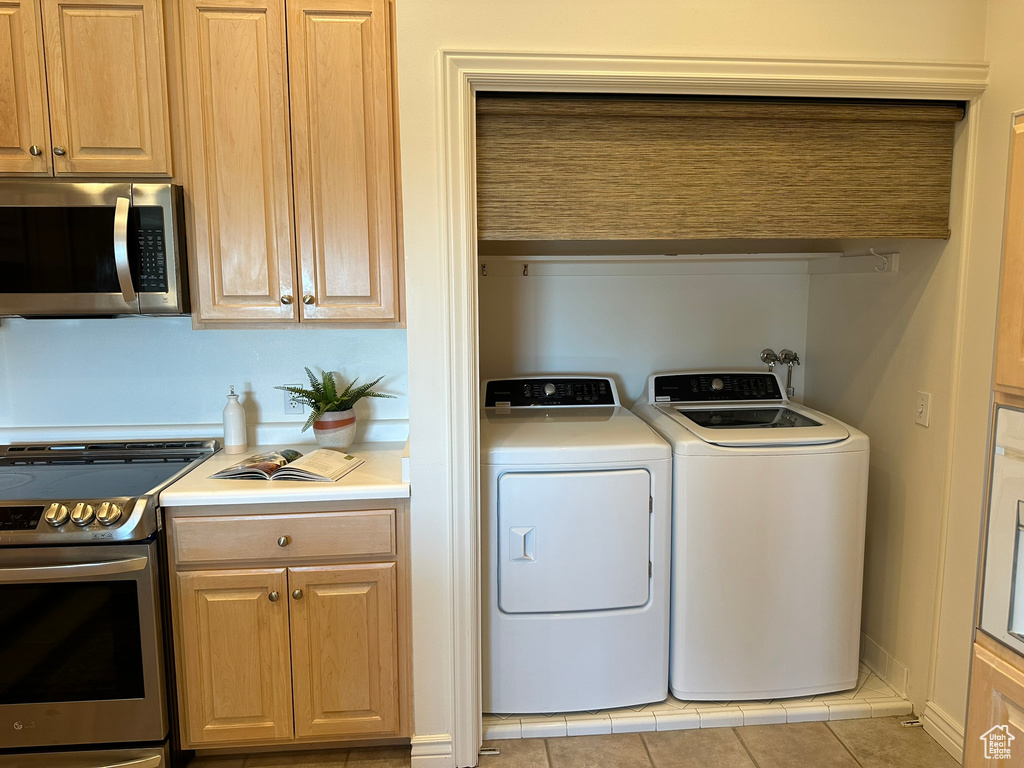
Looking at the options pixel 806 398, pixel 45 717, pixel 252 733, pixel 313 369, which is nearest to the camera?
pixel 45 717

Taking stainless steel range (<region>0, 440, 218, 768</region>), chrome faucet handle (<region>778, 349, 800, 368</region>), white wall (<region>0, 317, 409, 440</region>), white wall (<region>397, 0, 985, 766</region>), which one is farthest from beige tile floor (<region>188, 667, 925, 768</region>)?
chrome faucet handle (<region>778, 349, 800, 368</region>)

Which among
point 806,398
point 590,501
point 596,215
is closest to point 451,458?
point 590,501

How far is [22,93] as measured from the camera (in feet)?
6.75

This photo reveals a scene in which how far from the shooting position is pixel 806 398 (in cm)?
299

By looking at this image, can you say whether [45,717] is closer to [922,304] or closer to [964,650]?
[964,650]

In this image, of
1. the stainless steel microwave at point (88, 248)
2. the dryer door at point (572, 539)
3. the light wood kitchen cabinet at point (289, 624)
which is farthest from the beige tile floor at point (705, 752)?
the stainless steel microwave at point (88, 248)

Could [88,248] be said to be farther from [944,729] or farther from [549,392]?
[944,729]

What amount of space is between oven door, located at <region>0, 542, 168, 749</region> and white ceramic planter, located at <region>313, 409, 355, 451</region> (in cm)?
65

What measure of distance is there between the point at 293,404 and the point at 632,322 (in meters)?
1.33

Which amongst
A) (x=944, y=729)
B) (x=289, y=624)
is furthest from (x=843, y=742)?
(x=289, y=624)

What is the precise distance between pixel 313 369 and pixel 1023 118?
216 cm

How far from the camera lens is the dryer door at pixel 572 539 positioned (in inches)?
86.1

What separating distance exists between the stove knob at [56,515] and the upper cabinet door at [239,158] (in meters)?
0.66

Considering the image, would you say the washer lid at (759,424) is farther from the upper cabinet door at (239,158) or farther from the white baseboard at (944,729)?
the upper cabinet door at (239,158)
